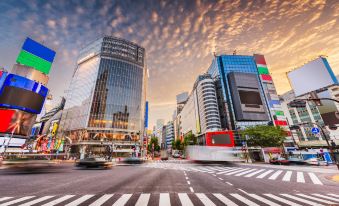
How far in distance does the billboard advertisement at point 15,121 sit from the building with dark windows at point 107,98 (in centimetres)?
1589

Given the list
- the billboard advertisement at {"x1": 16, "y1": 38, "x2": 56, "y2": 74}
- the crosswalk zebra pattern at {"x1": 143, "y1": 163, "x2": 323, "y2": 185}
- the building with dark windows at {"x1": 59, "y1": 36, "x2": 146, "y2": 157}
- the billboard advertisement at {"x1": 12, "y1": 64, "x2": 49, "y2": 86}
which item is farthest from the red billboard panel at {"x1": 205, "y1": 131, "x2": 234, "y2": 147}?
the billboard advertisement at {"x1": 16, "y1": 38, "x2": 56, "y2": 74}

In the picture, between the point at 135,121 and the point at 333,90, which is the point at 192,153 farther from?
the point at 333,90

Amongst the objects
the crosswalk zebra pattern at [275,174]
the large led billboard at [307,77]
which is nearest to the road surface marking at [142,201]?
the crosswalk zebra pattern at [275,174]

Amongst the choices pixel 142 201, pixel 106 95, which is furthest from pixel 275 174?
pixel 106 95

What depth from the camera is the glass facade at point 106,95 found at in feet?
231

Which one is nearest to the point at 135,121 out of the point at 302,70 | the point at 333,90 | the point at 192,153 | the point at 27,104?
the point at 27,104

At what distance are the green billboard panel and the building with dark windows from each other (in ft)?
58.9

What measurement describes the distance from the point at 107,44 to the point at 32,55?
115 feet

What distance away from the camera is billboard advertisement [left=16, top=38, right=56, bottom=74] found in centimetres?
5890

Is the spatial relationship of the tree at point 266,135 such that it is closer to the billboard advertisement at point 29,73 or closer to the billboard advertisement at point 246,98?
the billboard advertisement at point 246,98

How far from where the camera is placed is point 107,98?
246ft

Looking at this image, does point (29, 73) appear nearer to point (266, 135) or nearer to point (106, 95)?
point (106, 95)

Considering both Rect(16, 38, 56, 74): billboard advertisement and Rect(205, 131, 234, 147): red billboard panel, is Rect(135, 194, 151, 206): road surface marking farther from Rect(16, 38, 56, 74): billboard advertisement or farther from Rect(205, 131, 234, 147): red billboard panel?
Rect(16, 38, 56, 74): billboard advertisement

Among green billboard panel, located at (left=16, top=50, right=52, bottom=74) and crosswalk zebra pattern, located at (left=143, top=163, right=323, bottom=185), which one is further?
green billboard panel, located at (left=16, top=50, right=52, bottom=74)
